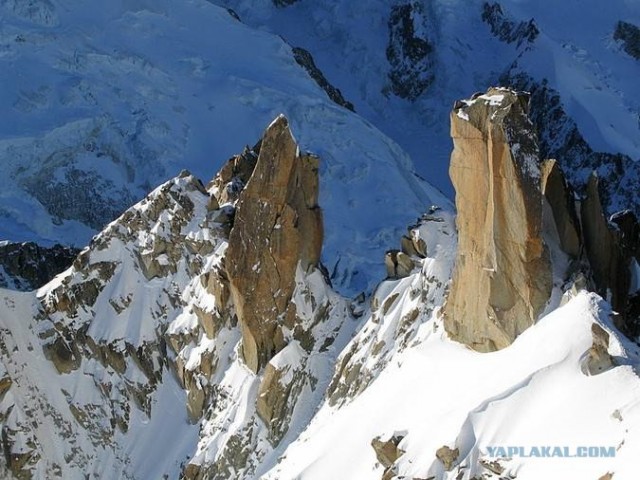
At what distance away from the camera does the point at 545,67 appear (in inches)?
4493

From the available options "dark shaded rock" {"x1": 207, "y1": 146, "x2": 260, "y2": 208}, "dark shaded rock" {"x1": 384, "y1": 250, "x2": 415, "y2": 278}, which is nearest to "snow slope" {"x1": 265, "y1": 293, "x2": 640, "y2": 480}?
"dark shaded rock" {"x1": 384, "y1": 250, "x2": 415, "y2": 278}

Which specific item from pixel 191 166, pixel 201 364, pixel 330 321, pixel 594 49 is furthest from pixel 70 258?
pixel 594 49

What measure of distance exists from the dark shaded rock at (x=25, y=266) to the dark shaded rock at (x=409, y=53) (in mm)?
52470

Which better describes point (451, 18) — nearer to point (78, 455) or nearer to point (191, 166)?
point (191, 166)

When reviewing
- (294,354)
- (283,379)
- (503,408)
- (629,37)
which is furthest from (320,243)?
(629,37)

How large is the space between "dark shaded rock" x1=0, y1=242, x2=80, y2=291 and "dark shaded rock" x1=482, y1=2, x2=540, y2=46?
59755 millimetres

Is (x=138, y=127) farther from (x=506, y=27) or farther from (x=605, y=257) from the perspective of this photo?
(x=605, y=257)

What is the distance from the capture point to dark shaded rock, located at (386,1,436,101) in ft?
393

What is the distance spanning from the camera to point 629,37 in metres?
120

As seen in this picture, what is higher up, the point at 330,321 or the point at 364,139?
the point at 364,139

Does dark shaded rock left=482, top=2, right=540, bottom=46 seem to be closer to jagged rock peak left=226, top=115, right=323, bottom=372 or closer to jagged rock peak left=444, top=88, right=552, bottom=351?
jagged rock peak left=226, top=115, right=323, bottom=372

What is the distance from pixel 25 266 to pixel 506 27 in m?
62.3

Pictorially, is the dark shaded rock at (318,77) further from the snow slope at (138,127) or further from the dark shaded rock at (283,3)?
the dark shaded rock at (283,3)

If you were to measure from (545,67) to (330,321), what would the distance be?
6530 cm
